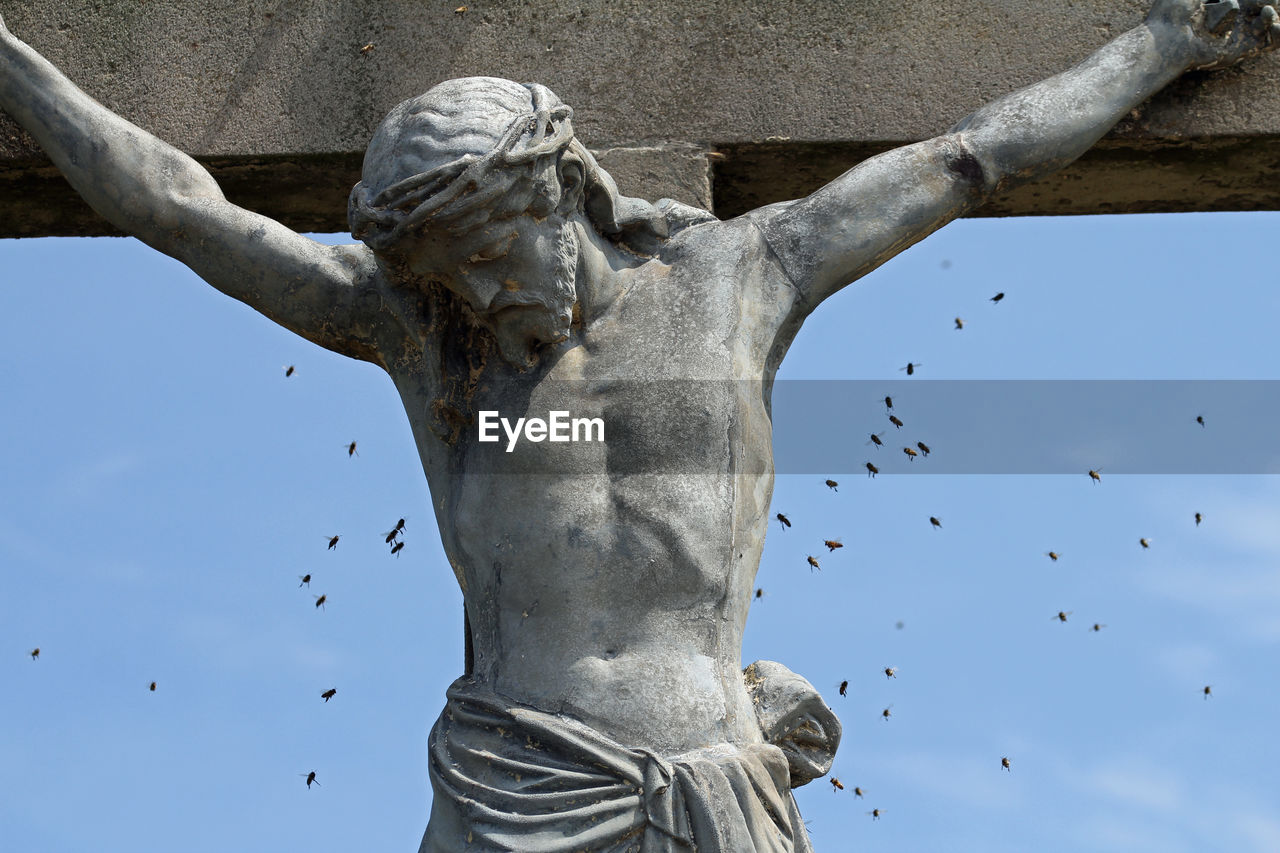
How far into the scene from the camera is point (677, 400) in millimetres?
5867

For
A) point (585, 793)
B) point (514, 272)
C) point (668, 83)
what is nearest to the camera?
point (585, 793)

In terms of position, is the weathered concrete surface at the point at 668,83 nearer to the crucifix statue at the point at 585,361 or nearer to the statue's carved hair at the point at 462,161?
the crucifix statue at the point at 585,361

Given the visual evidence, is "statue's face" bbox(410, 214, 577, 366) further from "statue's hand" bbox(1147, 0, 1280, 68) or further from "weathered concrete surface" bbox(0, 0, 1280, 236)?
"statue's hand" bbox(1147, 0, 1280, 68)

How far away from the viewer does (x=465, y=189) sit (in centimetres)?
550

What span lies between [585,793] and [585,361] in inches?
46.8

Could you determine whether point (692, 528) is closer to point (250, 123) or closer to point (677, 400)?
point (677, 400)

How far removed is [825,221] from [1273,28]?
5.12ft

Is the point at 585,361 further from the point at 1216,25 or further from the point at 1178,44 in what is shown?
the point at 1216,25

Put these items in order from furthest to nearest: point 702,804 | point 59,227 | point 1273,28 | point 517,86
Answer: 1. point 59,227
2. point 1273,28
3. point 517,86
4. point 702,804

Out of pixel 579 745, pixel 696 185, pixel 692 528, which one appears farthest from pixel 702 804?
pixel 696 185

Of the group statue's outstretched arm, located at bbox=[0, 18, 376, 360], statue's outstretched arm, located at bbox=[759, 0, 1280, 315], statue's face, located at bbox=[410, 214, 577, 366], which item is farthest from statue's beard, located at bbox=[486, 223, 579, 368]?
statue's outstretched arm, located at bbox=[759, 0, 1280, 315]

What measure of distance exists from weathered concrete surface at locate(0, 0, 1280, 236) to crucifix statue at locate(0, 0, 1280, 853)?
1.31 ft

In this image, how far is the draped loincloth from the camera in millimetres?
5438

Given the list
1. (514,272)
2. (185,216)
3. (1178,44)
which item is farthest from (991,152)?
(185,216)
